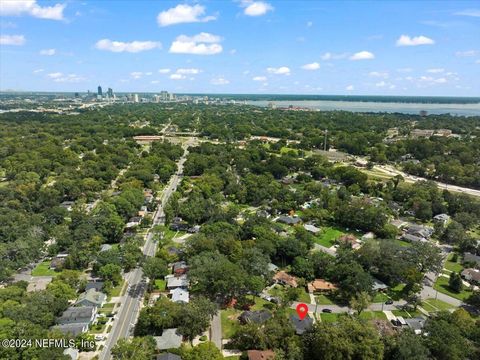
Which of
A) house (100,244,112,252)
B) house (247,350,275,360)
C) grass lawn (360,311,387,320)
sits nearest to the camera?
house (247,350,275,360)

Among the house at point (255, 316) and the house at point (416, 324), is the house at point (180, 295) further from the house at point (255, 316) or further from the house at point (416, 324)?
the house at point (416, 324)

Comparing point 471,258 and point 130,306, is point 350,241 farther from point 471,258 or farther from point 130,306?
point 130,306

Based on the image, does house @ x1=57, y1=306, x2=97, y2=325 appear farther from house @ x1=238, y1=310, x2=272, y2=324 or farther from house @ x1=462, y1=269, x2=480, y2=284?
house @ x1=462, y1=269, x2=480, y2=284

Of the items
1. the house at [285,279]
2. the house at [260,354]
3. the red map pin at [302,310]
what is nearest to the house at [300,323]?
the red map pin at [302,310]

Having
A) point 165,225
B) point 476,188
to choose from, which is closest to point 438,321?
point 165,225

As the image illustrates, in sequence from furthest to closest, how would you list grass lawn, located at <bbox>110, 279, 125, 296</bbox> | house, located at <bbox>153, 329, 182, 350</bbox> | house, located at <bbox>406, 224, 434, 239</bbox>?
house, located at <bbox>406, 224, 434, 239</bbox>, grass lawn, located at <bbox>110, 279, 125, 296</bbox>, house, located at <bbox>153, 329, 182, 350</bbox>

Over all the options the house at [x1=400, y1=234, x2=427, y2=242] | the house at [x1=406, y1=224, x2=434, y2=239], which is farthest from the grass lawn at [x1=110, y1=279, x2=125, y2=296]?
the house at [x1=406, y1=224, x2=434, y2=239]

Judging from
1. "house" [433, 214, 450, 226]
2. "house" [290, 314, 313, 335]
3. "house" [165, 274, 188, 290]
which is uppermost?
"house" [433, 214, 450, 226]
